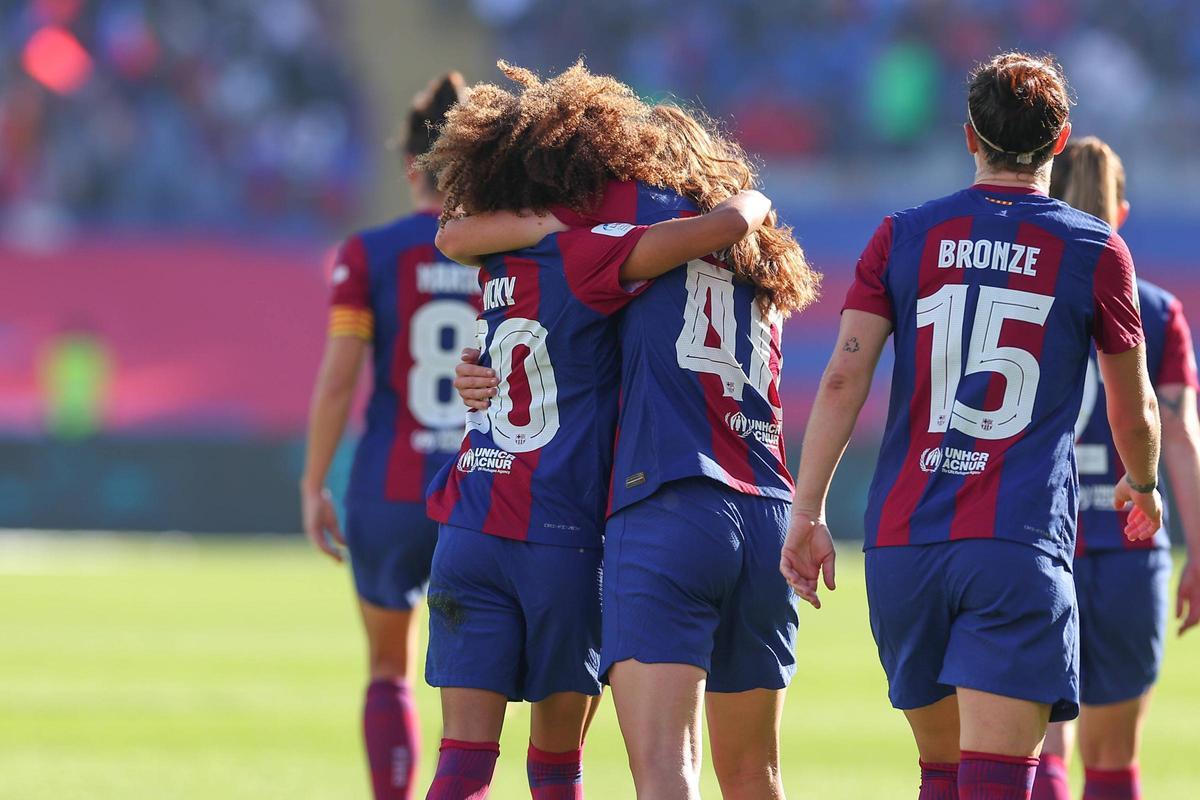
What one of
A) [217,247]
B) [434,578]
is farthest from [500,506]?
[217,247]

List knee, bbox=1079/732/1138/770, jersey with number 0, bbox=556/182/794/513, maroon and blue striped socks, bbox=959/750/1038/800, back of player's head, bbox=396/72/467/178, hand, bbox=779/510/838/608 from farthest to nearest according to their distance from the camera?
back of player's head, bbox=396/72/467/178, knee, bbox=1079/732/1138/770, jersey with number 0, bbox=556/182/794/513, hand, bbox=779/510/838/608, maroon and blue striped socks, bbox=959/750/1038/800

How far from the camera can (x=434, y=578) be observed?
4.16 meters

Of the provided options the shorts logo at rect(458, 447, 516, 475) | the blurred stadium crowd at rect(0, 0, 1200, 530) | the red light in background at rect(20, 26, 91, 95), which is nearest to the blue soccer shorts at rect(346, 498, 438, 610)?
the shorts logo at rect(458, 447, 516, 475)

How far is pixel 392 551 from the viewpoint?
5.87 metres

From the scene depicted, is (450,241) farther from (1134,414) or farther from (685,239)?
(1134,414)

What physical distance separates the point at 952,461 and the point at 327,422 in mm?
2548

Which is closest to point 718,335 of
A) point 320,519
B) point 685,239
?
point 685,239

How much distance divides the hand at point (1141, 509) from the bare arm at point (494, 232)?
4.80 feet

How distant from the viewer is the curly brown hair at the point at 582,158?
13.3ft

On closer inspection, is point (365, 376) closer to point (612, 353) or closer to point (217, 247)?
point (217, 247)

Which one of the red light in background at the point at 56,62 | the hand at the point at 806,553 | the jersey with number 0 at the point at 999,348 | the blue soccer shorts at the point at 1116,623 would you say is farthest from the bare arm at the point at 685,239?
the red light in background at the point at 56,62

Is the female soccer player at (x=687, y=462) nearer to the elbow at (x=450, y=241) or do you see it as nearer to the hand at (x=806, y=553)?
the elbow at (x=450, y=241)

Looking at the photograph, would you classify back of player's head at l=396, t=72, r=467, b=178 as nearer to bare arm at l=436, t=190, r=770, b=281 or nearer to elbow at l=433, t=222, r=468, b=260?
elbow at l=433, t=222, r=468, b=260

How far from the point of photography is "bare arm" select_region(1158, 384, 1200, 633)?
4926mm
